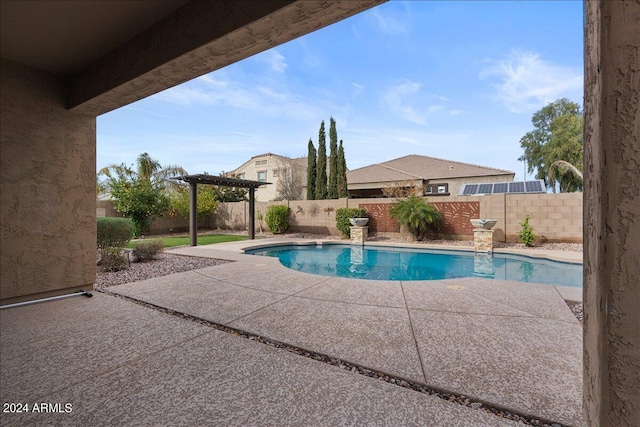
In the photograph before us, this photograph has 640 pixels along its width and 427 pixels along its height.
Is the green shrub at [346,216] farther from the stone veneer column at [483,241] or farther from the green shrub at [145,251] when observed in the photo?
the green shrub at [145,251]

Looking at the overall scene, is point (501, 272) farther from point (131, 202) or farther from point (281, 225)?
point (131, 202)

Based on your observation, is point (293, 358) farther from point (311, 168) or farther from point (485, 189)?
point (311, 168)

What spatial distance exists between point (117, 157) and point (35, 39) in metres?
15.0

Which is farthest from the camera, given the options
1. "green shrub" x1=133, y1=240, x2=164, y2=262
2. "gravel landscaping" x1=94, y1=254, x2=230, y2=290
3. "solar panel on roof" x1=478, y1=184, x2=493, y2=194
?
"solar panel on roof" x1=478, y1=184, x2=493, y2=194

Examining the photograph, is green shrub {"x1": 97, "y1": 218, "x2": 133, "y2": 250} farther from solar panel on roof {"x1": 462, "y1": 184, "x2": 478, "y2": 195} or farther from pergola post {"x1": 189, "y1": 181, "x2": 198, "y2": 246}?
solar panel on roof {"x1": 462, "y1": 184, "x2": 478, "y2": 195}

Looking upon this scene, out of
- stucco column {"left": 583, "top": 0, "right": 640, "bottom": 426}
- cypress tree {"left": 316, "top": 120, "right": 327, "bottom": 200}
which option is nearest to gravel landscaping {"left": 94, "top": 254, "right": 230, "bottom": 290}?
stucco column {"left": 583, "top": 0, "right": 640, "bottom": 426}

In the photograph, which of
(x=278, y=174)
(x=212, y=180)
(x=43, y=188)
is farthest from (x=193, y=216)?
(x=278, y=174)

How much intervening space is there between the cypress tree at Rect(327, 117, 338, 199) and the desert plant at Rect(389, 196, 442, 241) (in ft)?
27.7

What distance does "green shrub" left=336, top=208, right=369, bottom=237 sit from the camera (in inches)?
550

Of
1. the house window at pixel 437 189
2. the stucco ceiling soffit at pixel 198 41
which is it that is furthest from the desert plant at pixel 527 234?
the stucco ceiling soffit at pixel 198 41

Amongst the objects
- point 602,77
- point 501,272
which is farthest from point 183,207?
point 602,77

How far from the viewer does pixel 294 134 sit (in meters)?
24.7

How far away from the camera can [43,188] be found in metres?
3.99

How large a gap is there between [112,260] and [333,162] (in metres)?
16.2
